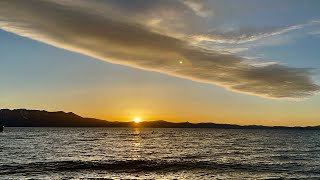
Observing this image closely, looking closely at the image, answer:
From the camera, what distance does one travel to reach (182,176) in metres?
54.5

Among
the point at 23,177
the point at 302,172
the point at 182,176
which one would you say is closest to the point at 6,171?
the point at 23,177

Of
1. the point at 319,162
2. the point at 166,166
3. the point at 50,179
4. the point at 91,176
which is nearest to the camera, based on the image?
the point at 50,179

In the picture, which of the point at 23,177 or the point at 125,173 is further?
the point at 125,173

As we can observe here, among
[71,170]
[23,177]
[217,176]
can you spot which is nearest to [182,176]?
[217,176]

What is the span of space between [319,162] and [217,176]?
90.3ft

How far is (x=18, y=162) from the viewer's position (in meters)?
68.1

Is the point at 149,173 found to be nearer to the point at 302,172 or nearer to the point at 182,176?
the point at 182,176

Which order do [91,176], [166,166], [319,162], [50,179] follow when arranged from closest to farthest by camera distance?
[50,179] → [91,176] → [166,166] → [319,162]

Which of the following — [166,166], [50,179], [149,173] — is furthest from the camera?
[166,166]

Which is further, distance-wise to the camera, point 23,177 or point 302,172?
point 302,172

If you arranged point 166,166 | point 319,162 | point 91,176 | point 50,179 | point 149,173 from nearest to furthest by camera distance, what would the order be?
point 50,179 < point 91,176 < point 149,173 < point 166,166 < point 319,162

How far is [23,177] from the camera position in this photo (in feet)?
168

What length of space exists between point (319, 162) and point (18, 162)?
53.8m

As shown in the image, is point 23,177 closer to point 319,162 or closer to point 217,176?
point 217,176
